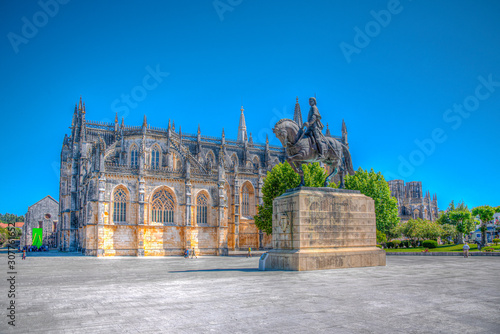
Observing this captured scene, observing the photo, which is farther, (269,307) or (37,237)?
(37,237)

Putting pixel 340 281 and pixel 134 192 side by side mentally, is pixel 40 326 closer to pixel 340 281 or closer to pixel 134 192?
pixel 340 281

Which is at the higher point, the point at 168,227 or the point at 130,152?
the point at 130,152

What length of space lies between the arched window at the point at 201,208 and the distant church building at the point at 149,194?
12 cm

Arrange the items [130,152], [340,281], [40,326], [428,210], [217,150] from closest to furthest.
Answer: [40,326]
[340,281]
[130,152]
[217,150]
[428,210]

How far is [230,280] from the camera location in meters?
12.6

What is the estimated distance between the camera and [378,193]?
157 feet

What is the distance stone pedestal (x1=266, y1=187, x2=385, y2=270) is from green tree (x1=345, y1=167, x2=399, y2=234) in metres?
30.0

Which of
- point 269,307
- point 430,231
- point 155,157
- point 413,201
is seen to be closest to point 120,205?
point 155,157

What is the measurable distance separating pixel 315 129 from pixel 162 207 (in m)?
31.5

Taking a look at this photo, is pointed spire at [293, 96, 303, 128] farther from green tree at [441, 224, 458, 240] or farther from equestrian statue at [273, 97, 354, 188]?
equestrian statue at [273, 97, 354, 188]

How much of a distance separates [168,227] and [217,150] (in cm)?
2246

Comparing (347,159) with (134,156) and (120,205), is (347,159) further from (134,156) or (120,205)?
(134,156)

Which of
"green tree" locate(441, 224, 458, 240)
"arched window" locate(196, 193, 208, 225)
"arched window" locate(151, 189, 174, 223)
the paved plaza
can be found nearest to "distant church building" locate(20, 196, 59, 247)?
"arched window" locate(151, 189, 174, 223)

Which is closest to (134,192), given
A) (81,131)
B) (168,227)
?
(168,227)
